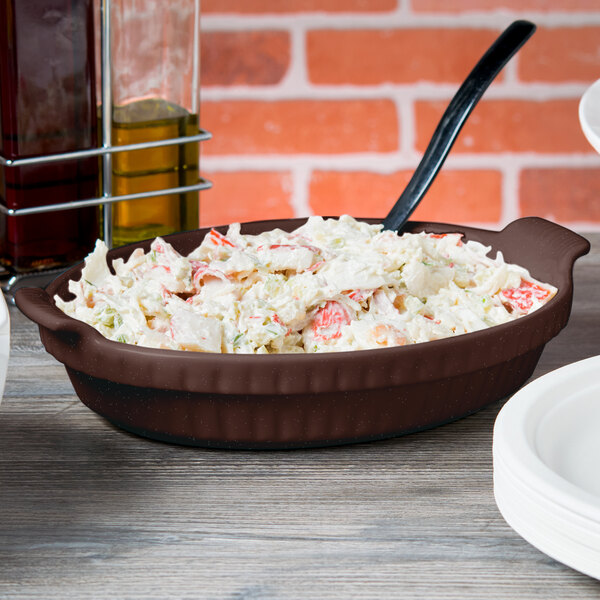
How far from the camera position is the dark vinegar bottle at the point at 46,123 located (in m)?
0.95

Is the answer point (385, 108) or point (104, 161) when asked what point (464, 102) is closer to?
point (104, 161)

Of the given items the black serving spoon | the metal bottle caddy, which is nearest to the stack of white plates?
the black serving spoon

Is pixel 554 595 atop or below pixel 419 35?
below

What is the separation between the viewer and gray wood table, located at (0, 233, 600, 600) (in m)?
0.53

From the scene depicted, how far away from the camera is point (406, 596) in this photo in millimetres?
517

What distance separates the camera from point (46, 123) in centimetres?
98

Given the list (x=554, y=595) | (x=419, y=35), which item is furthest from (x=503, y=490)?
(x=419, y=35)

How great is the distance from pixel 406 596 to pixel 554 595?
0.08 metres

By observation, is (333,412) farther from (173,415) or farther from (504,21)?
(504,21)

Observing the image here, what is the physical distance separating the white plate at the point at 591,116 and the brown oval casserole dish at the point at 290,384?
11cm

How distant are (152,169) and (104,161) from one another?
0.05m

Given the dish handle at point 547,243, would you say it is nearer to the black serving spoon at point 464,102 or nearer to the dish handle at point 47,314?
the black serving spoon at point 464,102

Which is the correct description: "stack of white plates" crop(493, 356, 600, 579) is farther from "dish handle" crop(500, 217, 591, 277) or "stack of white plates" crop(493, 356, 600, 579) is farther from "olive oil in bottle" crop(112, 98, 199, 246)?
"olive oil in bottle" crop(112, 98, 199, 246)

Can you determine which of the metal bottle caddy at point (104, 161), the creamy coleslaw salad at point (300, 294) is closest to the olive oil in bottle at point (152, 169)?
the metal bottle caddy at point (104, 161)
